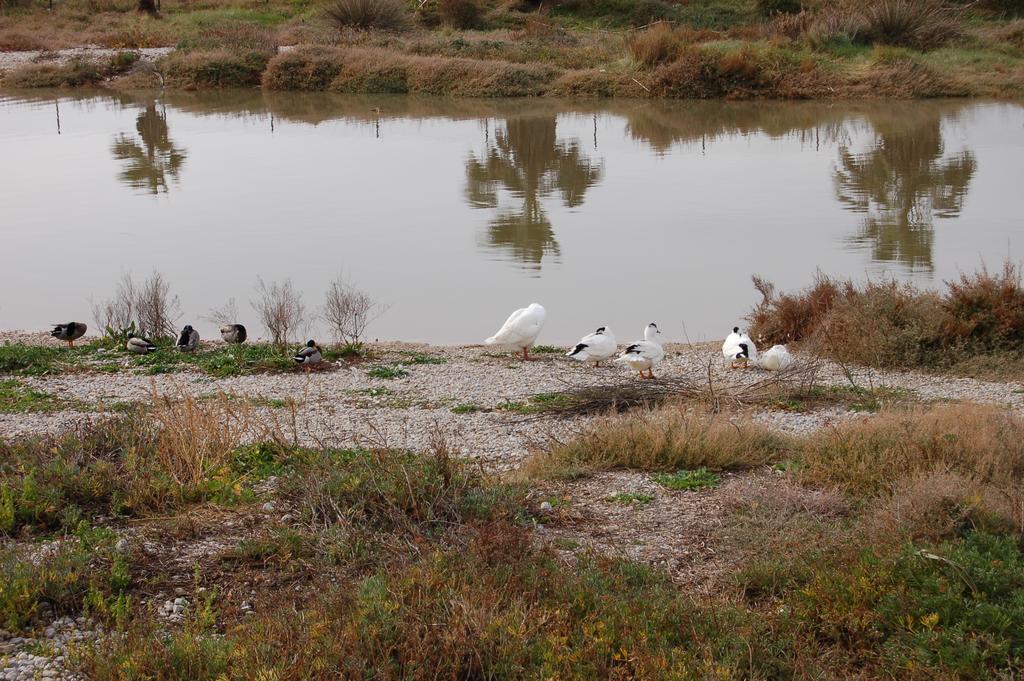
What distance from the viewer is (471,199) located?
2280 centimetres

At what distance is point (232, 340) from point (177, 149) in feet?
59.4

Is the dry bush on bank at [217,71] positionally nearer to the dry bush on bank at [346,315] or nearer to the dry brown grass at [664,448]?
the dry bush on bank at [346,315]

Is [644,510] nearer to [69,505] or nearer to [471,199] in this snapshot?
[69,505]

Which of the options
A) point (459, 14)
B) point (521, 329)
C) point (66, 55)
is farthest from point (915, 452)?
point (66, 55)

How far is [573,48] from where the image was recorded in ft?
140

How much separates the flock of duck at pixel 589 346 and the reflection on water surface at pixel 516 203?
1788mm

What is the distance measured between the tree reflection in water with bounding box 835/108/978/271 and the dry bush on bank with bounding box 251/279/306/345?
9.48 m

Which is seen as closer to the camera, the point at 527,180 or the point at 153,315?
the point at 153,315

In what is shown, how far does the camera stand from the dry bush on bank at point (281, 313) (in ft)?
43.1

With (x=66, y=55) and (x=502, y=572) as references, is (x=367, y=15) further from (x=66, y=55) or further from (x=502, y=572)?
(x=502, y=572)

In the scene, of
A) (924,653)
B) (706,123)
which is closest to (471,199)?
(706,123)

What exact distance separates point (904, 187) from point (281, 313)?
606 inches

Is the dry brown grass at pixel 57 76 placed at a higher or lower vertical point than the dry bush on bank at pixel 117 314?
higher

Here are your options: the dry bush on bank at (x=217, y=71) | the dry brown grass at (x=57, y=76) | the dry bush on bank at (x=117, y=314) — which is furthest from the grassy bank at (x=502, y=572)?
the dry brown grass at (x=57, y=76)
